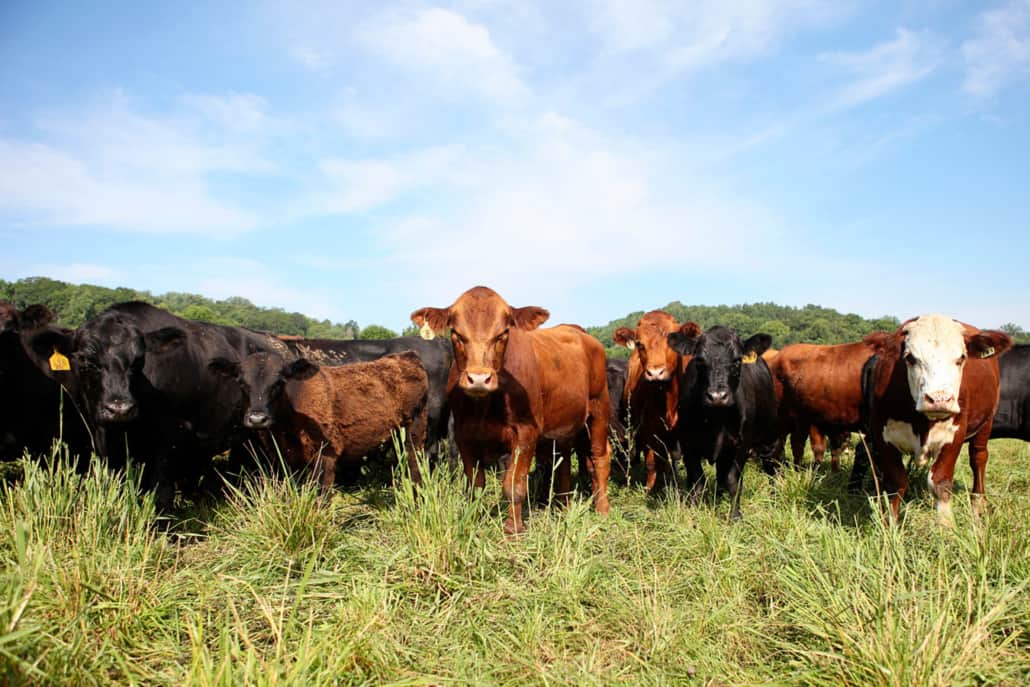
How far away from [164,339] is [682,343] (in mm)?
5237

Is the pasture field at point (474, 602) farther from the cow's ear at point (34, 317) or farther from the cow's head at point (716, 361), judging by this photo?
the cow's ear at point (34, 317)

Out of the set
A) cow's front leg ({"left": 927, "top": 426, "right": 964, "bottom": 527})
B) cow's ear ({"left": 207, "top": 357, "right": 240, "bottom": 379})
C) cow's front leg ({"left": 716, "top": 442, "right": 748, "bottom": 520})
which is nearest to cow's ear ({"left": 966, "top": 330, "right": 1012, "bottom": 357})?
cow's front leg ({"left": 927, "top": 426, "right": 964, "bottom": 527})

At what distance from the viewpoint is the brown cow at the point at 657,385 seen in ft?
24.1

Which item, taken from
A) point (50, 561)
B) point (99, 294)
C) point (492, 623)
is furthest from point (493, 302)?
point (99, 294)

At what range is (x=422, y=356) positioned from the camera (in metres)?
9.69

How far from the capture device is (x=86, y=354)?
17.1 feet

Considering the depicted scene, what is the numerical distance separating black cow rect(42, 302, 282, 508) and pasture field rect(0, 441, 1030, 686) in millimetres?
1307

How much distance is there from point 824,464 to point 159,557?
1083 cm

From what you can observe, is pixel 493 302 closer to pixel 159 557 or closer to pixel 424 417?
pixel 159 557

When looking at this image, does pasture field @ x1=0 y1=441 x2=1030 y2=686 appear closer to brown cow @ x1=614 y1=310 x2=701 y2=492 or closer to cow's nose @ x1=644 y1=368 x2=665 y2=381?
cow's nose @ x1=644 y1=368 x2=665 y2=381

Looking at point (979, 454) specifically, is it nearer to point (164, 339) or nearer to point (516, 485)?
point (516, 485)

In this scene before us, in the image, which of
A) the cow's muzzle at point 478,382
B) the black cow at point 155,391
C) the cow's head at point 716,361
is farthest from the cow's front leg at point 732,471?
the black cow at point 155,391

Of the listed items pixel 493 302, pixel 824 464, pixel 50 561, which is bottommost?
pixel 824 464

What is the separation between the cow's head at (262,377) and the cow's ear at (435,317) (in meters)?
1.51
